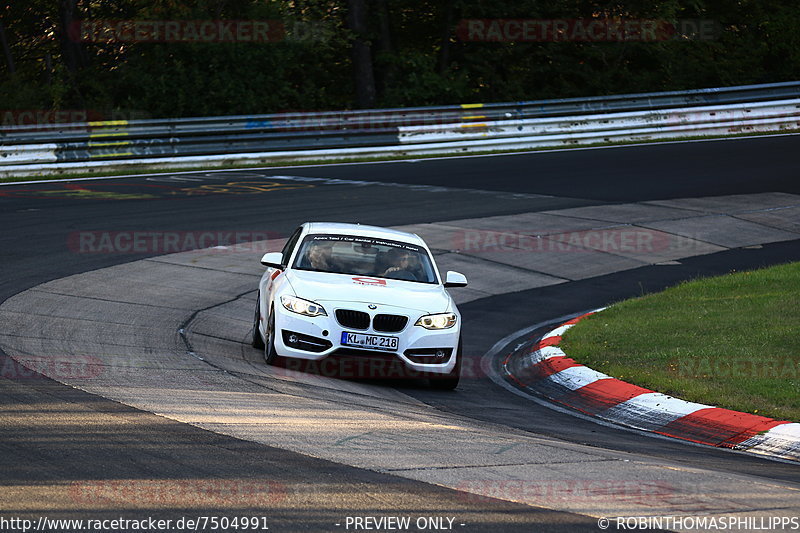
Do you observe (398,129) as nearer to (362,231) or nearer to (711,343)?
(362,231)

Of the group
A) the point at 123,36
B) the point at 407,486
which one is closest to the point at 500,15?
the point at 123,36

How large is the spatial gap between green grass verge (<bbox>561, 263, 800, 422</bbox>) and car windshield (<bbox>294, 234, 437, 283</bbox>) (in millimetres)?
1845

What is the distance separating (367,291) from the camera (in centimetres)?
1011

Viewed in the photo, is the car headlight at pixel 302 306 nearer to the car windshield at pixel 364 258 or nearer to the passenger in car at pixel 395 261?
the car windshield at pixel 364 258

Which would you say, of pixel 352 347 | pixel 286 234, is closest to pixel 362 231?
pixel 352 347

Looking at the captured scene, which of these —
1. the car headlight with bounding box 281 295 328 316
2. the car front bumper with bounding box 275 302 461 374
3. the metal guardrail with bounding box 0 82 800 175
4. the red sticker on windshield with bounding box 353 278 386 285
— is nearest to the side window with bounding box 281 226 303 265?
the red sticker on windshield with bounding box 353 278 386 285

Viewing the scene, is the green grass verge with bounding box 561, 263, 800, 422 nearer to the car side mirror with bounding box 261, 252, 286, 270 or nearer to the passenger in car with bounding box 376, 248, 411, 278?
the passenger in car with bounding box 376, 248, 411, 278

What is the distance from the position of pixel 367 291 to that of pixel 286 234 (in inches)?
294

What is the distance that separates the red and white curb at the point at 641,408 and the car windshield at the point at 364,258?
1460 mm

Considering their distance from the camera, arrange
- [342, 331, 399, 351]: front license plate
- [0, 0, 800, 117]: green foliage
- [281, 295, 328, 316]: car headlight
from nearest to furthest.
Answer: [342, 331, 399, 351]: front license plate → [281, 295, 328, 316]: car headlight → [0, 0, 800, 117]: green foliage

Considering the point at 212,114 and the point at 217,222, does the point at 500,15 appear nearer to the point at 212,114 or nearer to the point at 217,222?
the point at 212,114

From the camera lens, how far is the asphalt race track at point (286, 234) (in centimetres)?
557

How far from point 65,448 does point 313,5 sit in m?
30.3

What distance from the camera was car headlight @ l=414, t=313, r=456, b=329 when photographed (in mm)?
9992
